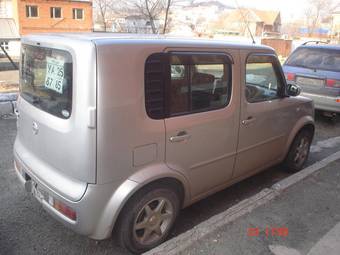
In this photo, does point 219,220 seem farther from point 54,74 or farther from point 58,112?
point 54,74

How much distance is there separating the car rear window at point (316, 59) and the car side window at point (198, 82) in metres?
4.98

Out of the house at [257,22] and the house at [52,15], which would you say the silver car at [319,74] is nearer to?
the house at [52,15]

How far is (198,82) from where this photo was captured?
9.84 ft

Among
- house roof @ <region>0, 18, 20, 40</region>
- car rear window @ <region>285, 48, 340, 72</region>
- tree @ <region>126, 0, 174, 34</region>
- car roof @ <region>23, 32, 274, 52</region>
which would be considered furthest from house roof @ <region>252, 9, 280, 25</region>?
car roof @ <region>23, 32, 274, 52</region>

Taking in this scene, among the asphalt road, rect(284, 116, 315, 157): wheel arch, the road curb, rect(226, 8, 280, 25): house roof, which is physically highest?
rect(226, 8, 280, 25): house roof

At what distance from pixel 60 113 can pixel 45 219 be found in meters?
1.32

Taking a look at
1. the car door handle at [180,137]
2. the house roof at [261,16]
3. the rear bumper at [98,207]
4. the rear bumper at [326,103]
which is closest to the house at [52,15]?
the rear bumper at [326,103]

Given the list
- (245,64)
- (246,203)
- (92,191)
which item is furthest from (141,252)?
(245,64)

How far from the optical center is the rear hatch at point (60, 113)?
2328mm

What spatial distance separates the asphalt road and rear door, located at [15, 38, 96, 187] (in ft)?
2.13

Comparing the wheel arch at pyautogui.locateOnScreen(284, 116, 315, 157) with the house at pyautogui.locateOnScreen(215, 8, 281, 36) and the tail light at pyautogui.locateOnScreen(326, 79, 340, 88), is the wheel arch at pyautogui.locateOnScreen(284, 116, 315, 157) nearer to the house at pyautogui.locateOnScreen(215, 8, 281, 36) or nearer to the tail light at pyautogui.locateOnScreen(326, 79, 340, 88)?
the tail light at pyautogui.locateOnScreen(326, 79, 340, 88)

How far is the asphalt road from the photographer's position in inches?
115

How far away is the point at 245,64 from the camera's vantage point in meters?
3.38

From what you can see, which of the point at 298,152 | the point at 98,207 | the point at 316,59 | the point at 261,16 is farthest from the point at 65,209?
the point at 261,16
